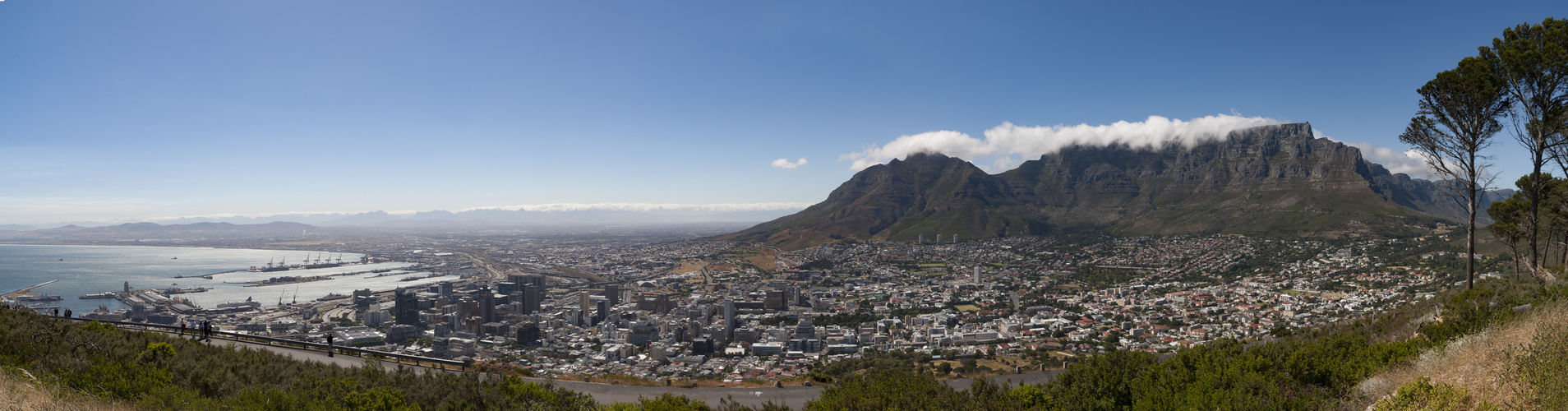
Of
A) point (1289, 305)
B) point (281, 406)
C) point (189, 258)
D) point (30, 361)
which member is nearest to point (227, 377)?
point (281, 406)

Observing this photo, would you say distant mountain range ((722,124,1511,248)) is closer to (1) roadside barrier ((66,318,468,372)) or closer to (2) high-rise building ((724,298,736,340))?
(2) high-rise building ((724,298,736,340))

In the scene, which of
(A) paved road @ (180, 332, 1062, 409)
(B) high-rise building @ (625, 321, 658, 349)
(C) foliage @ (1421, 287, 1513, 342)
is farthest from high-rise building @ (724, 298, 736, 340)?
(C) foliage @ (1421, 287, 1513, 342)

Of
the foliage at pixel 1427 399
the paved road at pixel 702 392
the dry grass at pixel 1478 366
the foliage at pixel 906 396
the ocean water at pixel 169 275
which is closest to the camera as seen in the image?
the foliage at pixel 1427 399

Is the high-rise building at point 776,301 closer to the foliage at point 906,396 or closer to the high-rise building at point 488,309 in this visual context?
the high-rise building at point 488,309

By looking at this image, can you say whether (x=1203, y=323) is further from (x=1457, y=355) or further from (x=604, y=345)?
(x=604, y=345)

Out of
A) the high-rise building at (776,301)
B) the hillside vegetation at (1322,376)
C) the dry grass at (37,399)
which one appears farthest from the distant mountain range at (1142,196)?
the dry grass at (37,399)

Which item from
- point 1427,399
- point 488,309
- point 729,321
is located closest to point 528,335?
point 488,309

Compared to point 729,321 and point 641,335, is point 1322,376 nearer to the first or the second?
point 641,335
